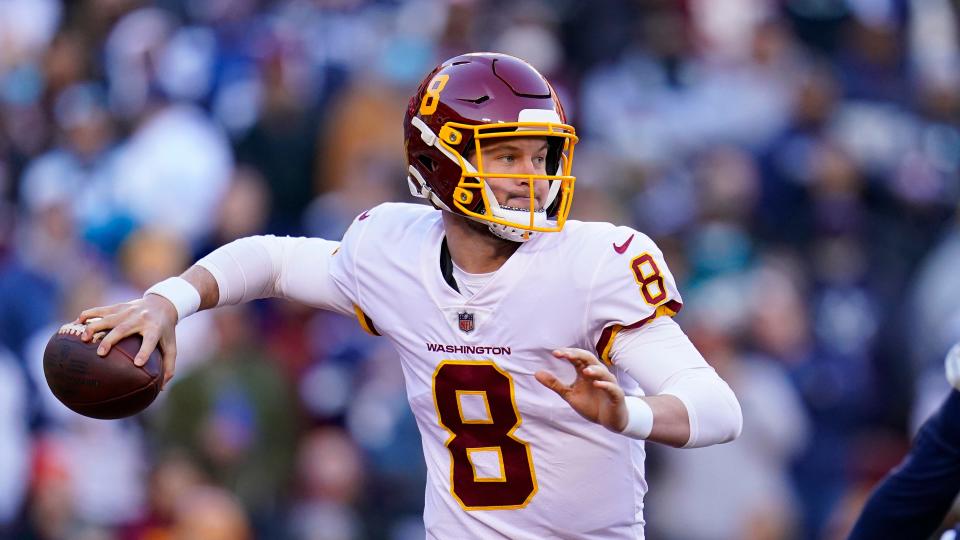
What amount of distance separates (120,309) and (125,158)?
5.55 m

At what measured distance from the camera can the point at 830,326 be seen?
8.44 metres

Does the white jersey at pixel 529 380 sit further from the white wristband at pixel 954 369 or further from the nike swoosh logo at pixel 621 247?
the white wristband at pixel 954 369

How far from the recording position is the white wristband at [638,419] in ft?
11.5

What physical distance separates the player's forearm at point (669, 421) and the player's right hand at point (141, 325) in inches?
49.2

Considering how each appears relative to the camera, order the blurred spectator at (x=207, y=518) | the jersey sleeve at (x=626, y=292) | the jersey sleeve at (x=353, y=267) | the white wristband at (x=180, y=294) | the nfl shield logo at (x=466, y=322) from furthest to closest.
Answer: the blurred spectator at (x=207, y=518)
the jersey sleeve at (x=353, y=267)
the white wristband at (x=180, y=294)
the nfl shield logo at (x=466, y=322)
the jersey sleeve at (x=626, y=292)

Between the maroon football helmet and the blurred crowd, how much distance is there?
372 cm

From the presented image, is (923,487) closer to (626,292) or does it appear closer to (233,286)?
(626,292)

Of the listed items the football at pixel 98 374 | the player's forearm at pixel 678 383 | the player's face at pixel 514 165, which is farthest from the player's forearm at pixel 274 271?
the player's forearm at pixel 678 383

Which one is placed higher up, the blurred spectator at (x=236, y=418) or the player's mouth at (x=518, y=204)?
the player's mouth at (x=518, y=204)

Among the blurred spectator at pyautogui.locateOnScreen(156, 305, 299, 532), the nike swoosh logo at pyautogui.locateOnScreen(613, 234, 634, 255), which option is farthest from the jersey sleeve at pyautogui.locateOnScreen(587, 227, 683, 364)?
the blurred spectator at pyautogui.locateOnScreen(156, 305, 299, 532)

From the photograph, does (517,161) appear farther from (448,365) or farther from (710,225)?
(710,225)

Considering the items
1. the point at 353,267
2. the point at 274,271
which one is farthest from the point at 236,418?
the point at 353,267

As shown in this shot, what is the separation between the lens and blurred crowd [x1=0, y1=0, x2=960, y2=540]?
782 centimetres

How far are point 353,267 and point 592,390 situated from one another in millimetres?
1039
